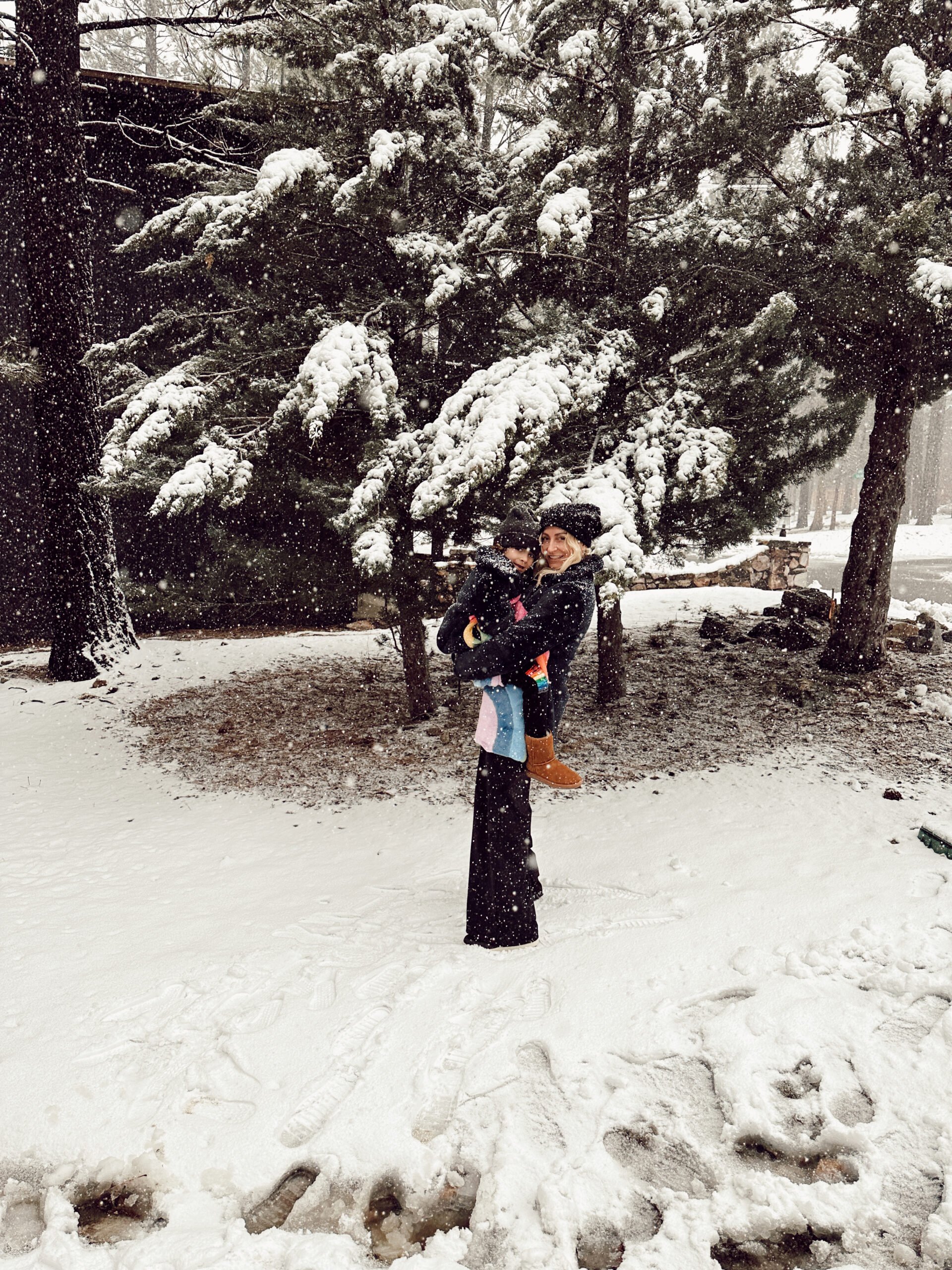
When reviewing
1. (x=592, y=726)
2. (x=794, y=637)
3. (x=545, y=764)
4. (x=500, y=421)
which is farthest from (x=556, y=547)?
(x=794, y=637)

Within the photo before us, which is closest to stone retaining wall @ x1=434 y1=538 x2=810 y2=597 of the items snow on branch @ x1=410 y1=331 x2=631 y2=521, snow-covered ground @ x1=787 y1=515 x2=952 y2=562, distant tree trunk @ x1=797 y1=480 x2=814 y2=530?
snow-covered ground @ x1=787 y1=515 x2=952 y2=562

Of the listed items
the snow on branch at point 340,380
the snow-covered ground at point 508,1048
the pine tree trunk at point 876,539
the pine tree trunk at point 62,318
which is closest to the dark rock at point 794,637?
the pine tree trunk at point 876,539

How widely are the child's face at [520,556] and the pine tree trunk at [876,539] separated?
490 cm

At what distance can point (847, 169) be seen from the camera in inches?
249

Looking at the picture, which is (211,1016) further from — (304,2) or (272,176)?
(304,2)

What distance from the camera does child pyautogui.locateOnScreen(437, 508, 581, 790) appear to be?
139 inches

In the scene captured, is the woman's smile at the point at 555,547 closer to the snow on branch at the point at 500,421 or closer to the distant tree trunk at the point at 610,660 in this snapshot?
the snow on branch at the point at 500,421

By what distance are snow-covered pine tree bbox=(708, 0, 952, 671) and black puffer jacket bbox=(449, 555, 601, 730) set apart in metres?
3.40

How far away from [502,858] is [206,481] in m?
3.19

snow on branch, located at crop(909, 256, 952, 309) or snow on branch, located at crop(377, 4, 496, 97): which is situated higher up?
snow on branch, located at crop(377, 4, 496, 97)

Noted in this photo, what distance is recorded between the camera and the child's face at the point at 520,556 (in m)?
3.55

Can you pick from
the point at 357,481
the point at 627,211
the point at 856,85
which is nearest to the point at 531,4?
the point at 627,211

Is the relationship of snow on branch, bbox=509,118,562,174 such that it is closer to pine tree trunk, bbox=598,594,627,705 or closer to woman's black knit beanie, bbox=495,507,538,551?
woman's black knit beanie, bbox=495,507,538,551

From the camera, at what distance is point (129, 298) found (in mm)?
11172
